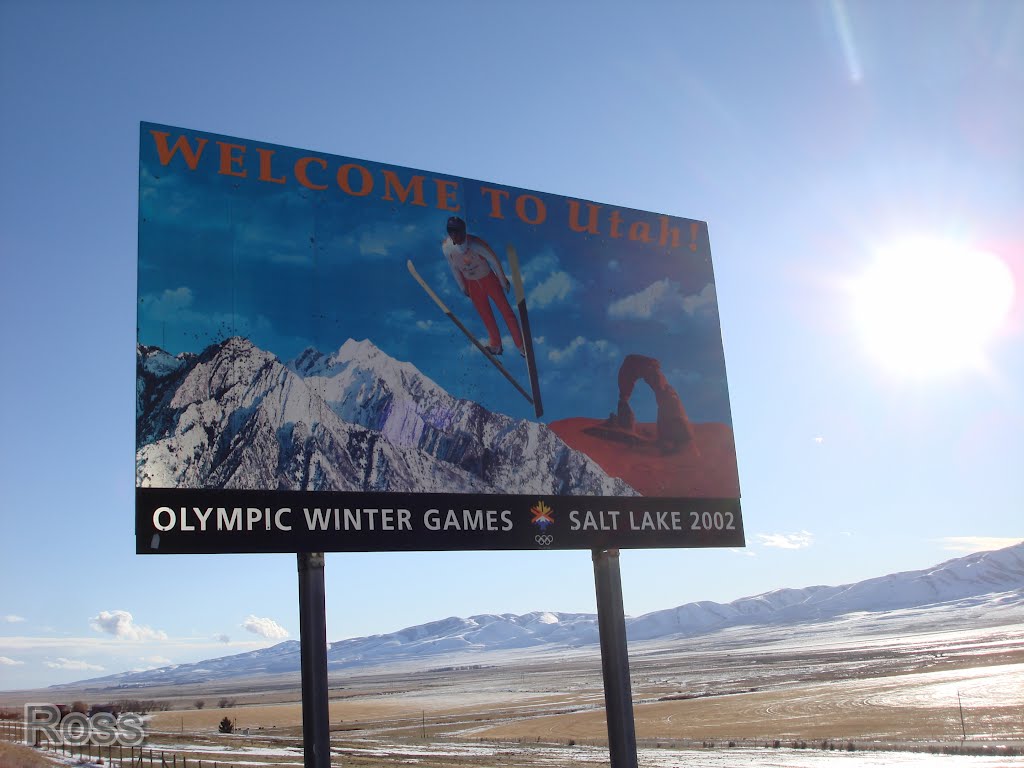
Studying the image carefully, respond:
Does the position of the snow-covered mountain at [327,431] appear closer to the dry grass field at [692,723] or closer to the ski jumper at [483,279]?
the ski jumper at [483,279]

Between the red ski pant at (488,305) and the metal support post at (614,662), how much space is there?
2.75 meters

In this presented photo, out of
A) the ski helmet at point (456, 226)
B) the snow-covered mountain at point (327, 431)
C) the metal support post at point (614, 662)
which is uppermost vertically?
the ski helmet at point (456, 226)

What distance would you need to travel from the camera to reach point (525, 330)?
421 inches

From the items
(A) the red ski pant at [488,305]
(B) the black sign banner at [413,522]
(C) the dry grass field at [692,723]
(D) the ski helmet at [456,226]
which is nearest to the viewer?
(B) the black sign banner at [413,522]

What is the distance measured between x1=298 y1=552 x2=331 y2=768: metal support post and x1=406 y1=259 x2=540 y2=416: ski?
2796 mm

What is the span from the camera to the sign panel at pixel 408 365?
28.5 ft

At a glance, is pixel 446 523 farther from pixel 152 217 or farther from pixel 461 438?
pixel 152 217

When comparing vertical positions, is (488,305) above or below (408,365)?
above

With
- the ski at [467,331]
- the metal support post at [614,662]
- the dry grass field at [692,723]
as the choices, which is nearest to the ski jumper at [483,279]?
the ski at [467,331]

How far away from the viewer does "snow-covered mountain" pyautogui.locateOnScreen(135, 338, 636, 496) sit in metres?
8.51

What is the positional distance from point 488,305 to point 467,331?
1.45 ft

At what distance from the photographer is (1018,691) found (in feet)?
150

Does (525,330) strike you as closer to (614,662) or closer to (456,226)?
(456,226)

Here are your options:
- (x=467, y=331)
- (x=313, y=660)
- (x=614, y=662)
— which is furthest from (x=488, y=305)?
(x=614, y=662)
